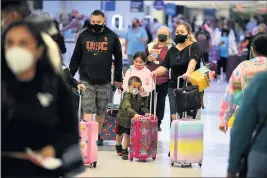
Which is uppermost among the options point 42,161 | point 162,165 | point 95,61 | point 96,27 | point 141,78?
point 96,27

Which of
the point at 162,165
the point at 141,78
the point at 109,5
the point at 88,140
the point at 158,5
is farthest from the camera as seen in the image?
the point at 158,5

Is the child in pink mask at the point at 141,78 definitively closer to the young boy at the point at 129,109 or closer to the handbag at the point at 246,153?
the young boy at the point at 129,109

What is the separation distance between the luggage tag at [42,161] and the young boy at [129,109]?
4926 mm

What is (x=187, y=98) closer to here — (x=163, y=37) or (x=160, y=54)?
(x=160, y=54)

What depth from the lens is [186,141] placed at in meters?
8.54

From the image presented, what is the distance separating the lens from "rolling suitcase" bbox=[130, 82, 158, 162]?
878 cm

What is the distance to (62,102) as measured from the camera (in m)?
3.88

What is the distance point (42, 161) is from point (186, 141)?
487 centimetres

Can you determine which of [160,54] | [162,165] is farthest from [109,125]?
[162,165]

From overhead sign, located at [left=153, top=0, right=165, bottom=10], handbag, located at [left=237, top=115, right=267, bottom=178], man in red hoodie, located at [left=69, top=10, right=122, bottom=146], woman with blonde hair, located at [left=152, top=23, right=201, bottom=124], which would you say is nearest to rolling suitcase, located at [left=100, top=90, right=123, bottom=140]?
man in red hoodie, located at [left=69, top=10, right=122, bottom=146]

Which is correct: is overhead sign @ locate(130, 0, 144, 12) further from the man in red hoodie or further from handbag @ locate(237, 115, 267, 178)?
handbag @ locate(237, 115, 267, 178)

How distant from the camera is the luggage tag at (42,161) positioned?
12.4 ft

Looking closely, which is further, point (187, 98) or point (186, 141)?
point (187, 98)

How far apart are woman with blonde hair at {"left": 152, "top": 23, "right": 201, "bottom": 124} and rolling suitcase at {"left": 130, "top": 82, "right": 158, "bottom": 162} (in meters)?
0.51
